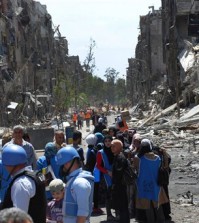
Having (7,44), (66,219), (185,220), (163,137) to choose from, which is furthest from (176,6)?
(66,219)

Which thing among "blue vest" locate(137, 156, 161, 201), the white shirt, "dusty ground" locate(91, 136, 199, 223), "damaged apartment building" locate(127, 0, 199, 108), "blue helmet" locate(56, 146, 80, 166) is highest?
"damaged apartment building" locate(127, 0, 199, 108)

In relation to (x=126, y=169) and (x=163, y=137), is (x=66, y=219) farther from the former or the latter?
(x=163, y=137)

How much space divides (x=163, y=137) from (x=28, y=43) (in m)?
56.1

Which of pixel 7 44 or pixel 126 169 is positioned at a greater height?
pixel 7 44

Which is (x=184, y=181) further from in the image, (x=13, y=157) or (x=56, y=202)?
(x=13, y=157)

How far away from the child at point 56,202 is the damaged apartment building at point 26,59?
97.5 feet

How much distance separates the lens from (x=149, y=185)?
977 centimetres

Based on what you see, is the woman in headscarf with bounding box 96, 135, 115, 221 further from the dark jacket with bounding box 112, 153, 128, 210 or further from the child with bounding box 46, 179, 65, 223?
the child with bounding box 46, 179, 65, 223

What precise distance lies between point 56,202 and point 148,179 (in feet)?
12.7

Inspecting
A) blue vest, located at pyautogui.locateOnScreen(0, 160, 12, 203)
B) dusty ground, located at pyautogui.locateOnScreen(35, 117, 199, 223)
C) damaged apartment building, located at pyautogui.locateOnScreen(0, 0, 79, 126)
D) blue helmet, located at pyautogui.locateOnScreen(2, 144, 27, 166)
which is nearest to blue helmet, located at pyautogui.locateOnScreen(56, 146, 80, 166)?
blue helmet, located at pyautogui.locateOnScreen(2, 144, 27, 166)

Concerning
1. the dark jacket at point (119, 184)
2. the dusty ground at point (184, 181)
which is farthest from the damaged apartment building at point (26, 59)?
the dark jacket at point (119, 184)

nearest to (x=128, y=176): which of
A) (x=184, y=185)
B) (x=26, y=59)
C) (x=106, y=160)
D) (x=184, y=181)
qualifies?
(x=106, y=160)

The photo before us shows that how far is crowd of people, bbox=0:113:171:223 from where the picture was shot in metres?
5.45

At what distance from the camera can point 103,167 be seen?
33.6 ft
